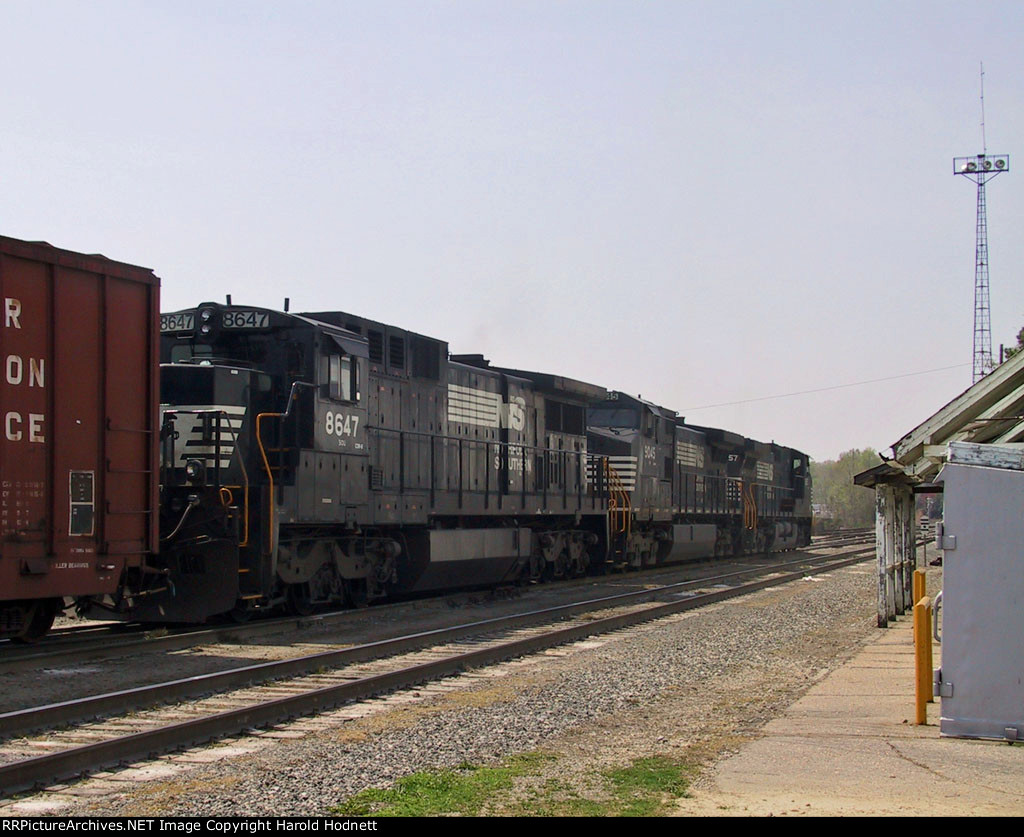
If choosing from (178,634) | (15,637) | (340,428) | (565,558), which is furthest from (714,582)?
(15,637)

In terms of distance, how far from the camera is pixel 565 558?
2556 centimetres

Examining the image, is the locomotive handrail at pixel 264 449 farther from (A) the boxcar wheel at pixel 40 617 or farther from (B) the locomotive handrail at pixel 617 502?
(B) the locomotive handrail at pixel 617 502

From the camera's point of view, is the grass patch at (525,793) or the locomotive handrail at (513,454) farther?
the locomotive handrail at (513,454)

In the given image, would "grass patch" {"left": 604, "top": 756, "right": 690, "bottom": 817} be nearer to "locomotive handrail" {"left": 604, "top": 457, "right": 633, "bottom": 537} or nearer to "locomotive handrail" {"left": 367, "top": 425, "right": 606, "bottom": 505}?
"locomotive handrail" {"left": 367, "top": 425, "right": 606, "bottom": 505}

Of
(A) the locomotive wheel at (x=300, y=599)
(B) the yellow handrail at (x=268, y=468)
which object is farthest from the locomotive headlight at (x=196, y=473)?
(A) the locomotive wheel at (x=300, y=599)

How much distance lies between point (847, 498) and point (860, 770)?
130 m

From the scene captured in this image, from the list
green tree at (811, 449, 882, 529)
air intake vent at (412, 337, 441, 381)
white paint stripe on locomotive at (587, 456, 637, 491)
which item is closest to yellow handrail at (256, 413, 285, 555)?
air intake vent at (412, 337, 441, 381)

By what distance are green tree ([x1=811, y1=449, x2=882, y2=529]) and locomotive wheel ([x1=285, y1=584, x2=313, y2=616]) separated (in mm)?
73083

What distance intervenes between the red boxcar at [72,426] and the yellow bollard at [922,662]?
747cm

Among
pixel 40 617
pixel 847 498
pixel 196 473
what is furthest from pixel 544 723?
pixel 847 498

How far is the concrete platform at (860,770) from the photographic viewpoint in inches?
249

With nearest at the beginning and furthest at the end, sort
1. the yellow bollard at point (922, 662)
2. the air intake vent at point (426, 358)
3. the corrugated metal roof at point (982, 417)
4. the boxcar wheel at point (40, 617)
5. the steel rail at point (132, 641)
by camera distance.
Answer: the yellow bollard at point (922, 662), the corrugated metal roof at point (982, 417), the steel rail at point (132, 641), the boxcar wheel at point (40, 617), the air intake vent at point (426, 358)

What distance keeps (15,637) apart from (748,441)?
1316 inches
